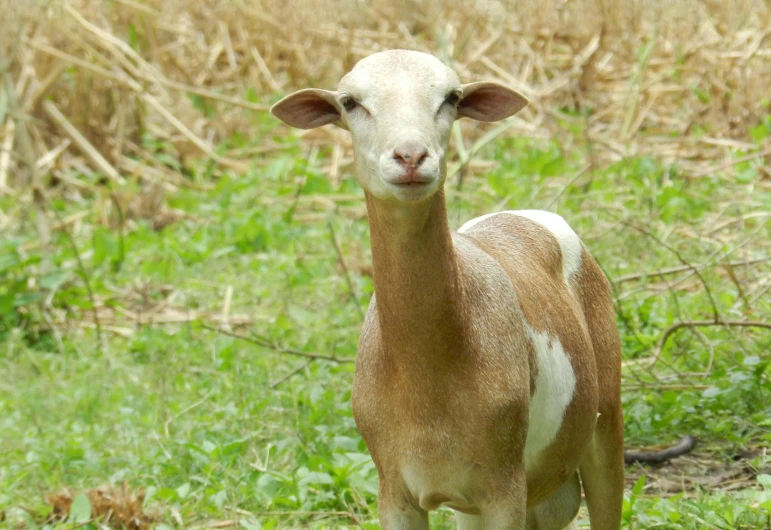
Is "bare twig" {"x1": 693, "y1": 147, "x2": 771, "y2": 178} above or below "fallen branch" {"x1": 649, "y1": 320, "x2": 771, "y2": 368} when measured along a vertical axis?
above

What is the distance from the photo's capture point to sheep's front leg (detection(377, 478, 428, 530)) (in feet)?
10.2

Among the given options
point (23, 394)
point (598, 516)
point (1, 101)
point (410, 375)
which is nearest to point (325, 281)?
point (23, 394)

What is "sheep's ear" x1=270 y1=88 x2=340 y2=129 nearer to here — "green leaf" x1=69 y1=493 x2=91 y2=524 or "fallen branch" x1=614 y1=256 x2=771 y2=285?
"green leaf" x1=69 y1=493 x2=91 y2=524

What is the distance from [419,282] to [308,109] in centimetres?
63

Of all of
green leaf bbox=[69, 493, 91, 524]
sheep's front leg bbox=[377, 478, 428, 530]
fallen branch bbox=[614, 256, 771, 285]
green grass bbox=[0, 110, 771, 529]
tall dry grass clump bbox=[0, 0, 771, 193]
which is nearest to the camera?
sheep's front leg bbox=[377, 478, 428, 530]

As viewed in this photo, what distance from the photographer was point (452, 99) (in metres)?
3.01

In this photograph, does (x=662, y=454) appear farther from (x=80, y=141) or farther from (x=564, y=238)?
(x=80, y=141)

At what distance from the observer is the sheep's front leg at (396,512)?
122 inches

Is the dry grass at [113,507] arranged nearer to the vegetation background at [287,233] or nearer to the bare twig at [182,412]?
the vegetation background at [287,233]

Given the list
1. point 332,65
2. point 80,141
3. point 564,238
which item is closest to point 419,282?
point 564,238

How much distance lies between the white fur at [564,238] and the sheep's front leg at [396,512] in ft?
3.44

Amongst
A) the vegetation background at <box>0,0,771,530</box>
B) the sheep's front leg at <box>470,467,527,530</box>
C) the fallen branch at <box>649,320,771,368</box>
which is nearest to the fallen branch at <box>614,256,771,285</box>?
the vegetation background at <box>0,0,771,530</box>

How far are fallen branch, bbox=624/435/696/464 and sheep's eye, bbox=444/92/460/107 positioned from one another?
2.43 m

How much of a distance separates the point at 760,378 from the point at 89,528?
295 cm
